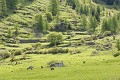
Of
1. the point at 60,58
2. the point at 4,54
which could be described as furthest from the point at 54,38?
the point at 60,58

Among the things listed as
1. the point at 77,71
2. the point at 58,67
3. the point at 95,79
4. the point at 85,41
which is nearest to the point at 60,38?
the point at 85,41

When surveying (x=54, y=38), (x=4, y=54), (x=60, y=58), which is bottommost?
(x=4, y=54)

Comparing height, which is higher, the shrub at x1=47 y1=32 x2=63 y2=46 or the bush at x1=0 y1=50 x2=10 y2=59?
the shrub at x1=47 y1=32 x2=63 y2=46

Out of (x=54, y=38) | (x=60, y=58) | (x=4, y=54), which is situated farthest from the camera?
(x=54, y=38)

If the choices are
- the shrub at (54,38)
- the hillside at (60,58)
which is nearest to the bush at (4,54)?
the hillside at (60,58)

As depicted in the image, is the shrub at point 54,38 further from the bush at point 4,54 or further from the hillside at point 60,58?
the bush at point 4,54

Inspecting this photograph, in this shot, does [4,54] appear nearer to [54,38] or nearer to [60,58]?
[60,58]

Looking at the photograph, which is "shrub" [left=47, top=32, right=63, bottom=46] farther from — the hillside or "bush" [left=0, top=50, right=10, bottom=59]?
"bush" [left=0, top=50, right=10, bottom=59]

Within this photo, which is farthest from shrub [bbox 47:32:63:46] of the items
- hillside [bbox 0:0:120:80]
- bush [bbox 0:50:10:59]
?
bush [bbox 0:50:10:59]

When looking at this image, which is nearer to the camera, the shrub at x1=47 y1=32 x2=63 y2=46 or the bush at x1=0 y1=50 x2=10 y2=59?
the bush at x1=0 y1=50 x2=10 y2=59

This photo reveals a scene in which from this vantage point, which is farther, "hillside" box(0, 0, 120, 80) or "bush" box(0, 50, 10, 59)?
"bush" box(0, 50, 10, 59)

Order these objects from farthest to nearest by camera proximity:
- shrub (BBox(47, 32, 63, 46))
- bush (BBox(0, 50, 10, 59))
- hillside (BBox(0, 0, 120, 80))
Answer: shrub (BBox(47, 32, 63, 46))
bush (BBox(0, 50, 10, 59))
hillside (BBox(0, 0, 120, 80))

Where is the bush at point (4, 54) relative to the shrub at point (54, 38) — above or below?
below

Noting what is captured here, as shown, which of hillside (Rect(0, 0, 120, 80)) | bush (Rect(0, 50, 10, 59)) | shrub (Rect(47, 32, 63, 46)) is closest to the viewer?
hillside (Rect(0, 0, 120, 80))
